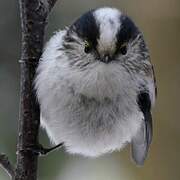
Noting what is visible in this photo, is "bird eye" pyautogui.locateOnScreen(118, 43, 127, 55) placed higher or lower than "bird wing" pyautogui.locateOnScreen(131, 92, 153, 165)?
higher

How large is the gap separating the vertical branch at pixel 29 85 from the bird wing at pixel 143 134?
0.38 m

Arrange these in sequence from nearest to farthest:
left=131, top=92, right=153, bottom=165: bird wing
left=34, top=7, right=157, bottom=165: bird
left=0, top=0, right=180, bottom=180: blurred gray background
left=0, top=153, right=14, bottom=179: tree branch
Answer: left=0, top=153, right=14, bottom=179: tree branch
left=34, top=7, right=157, bottom=165: bird
left=131, top=92, right=153, bottom=165: bird wing
left=0, top=0, right=180, bottom=180: blurred gray background

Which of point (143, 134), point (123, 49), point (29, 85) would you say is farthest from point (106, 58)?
point (143, 134)

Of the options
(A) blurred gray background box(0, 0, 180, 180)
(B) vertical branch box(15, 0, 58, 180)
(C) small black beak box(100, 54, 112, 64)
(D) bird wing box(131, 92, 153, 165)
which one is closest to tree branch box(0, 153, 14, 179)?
(B) vertical branch box(15, 0, 58, 180)

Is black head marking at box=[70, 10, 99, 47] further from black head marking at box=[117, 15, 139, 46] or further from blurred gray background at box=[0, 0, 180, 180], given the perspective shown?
blurred gray background at box=[0, 0, 180, 180]

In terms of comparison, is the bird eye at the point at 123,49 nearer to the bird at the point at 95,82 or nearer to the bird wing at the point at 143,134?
the bird at the point at 95,82

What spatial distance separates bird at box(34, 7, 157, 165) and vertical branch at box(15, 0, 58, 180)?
6 centimetres

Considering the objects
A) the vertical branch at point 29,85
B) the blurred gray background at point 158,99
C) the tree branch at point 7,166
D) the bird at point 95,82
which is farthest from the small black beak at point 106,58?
the blurred gray background at point 158,99

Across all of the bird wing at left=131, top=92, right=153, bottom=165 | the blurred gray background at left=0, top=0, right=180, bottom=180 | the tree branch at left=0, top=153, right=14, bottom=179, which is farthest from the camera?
the blurred gray background at left=0, top=0, right=180, bottom=180

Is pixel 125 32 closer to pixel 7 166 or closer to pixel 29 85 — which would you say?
pixel 29 85

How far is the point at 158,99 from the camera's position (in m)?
3.26

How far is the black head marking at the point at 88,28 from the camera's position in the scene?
1737 mm

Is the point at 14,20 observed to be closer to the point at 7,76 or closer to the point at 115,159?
the point at 7,76

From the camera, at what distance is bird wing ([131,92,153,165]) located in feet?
6.52
